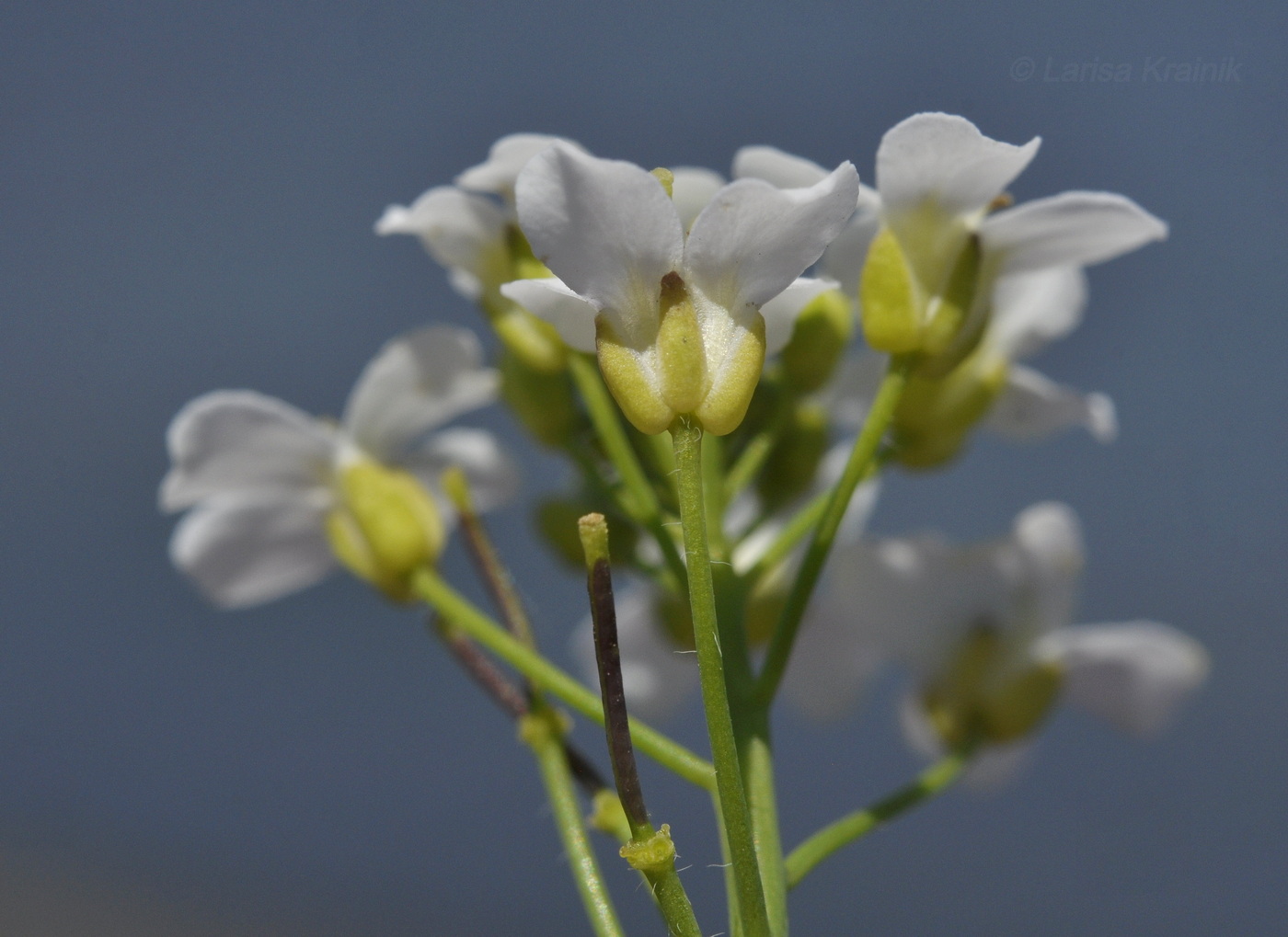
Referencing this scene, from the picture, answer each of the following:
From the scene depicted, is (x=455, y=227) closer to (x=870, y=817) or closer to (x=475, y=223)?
(x=475, y=223)

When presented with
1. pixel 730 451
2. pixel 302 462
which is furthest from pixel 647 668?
pixel 302 462

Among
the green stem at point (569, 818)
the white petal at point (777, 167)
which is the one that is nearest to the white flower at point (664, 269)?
the white petal at point (777, 167)

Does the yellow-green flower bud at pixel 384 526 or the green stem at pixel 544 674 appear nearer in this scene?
the green stem at pixel 544 674

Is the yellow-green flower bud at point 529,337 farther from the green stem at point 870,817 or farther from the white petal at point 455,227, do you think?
the green stem at point 870,817

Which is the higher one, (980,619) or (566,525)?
(566,525)

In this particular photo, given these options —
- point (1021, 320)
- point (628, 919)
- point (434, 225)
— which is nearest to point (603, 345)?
point (434, 225)
